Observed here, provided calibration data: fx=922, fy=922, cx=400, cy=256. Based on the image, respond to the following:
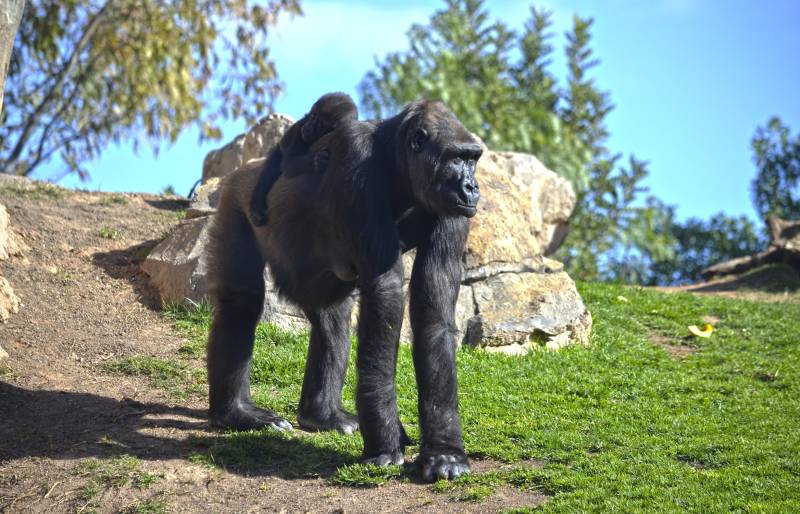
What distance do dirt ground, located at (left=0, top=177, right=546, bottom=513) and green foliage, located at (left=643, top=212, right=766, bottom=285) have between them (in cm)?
1220

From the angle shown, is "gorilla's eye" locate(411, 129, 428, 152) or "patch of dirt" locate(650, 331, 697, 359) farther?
"patch of dirt" locate(650, 331, 697, 359)

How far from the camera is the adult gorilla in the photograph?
5309mm

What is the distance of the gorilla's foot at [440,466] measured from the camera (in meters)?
5.21

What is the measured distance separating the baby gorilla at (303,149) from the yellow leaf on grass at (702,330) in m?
5.14

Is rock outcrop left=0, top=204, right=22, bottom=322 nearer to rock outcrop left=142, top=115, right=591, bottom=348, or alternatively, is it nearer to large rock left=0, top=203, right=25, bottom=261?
large rock left=0, top=203, right=25, bottom=261

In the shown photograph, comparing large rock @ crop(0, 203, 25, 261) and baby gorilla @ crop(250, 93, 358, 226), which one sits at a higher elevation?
baby gorilla @ crop(250, 93, 358, 226)

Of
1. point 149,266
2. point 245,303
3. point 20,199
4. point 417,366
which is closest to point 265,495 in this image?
point 417,366

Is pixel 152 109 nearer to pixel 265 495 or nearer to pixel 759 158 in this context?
pixel 759 158

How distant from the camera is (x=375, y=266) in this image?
17.3ft

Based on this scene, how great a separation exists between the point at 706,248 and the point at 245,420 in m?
15.8

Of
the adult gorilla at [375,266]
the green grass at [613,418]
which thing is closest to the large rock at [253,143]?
the green grass at [613,418]

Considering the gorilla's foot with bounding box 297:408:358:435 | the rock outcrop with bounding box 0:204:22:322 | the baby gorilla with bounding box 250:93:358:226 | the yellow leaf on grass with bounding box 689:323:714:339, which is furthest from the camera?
the yellow leaf on grass with bounding box 689:323:714:339

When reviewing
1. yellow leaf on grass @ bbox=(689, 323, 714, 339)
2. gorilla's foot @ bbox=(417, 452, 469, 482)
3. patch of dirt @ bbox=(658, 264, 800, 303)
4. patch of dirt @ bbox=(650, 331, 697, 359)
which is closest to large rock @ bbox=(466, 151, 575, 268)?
patch of dirt @ bbox=(650, 331, 697, 359)

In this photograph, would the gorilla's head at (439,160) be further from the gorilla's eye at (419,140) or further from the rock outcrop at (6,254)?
the rock outcrop at (6,254)
